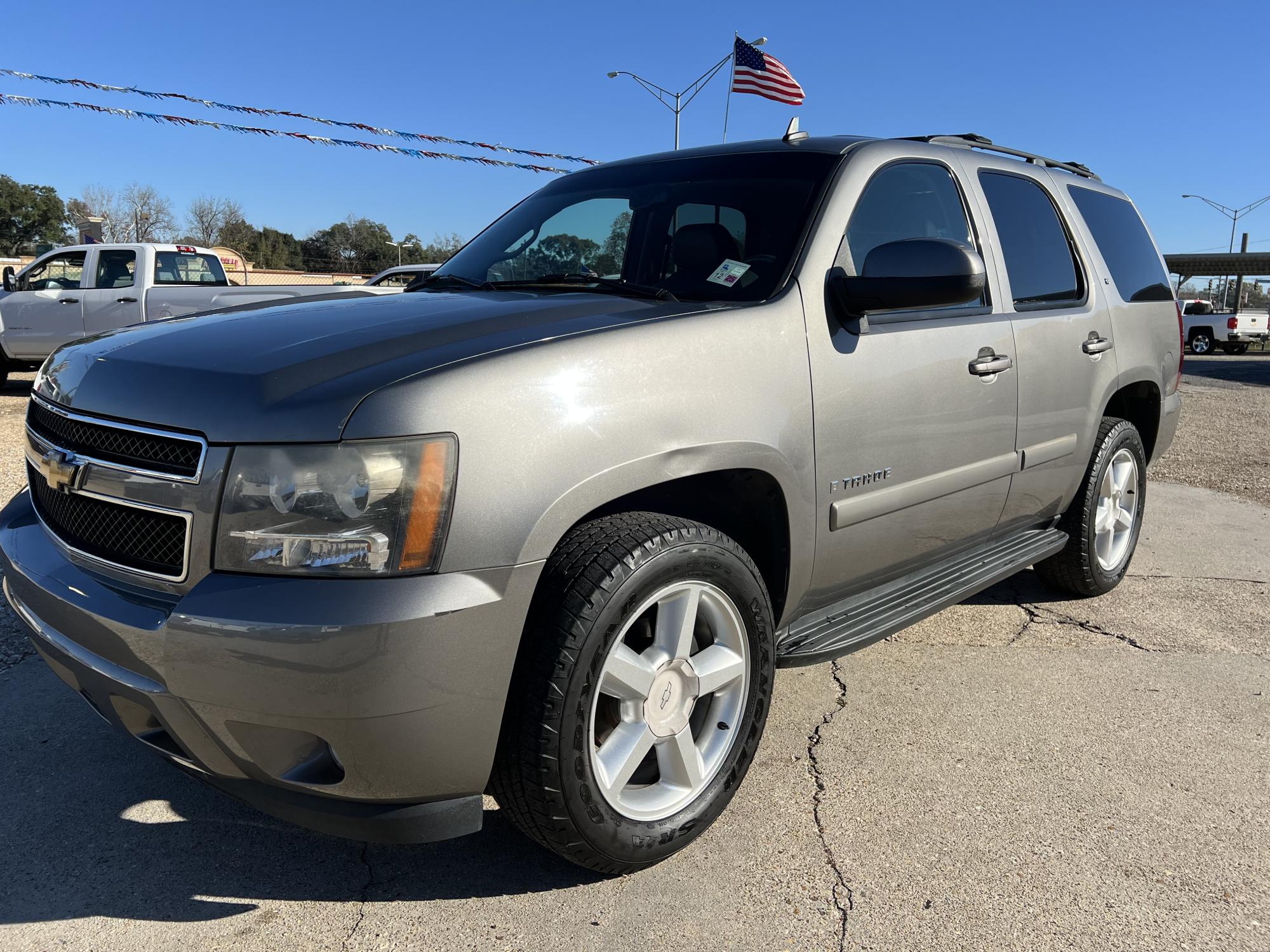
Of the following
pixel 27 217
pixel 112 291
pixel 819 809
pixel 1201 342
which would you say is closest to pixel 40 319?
pixel 112 291

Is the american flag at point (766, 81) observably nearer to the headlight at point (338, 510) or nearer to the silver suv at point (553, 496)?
the silver suv at point (553, 496)

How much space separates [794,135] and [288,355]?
2014 millimetres

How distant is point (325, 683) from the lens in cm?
181

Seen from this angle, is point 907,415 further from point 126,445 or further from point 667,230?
point 126,445

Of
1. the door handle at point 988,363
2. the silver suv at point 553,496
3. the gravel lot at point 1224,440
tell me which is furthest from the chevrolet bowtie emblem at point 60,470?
the gravel lot at point 1224,440

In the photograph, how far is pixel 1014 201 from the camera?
3773 mm

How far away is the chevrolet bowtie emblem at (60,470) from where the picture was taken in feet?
7.16

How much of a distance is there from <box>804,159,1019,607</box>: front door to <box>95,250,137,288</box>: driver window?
1218cm

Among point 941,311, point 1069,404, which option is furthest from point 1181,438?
point 941,311

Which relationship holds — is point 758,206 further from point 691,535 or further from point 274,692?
point 274,692

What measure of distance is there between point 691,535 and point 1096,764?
161cm

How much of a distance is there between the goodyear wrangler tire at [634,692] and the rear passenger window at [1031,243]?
191cm

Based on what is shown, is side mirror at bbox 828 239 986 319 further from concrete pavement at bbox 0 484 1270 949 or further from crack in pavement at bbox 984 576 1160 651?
crack in pavement at bbox 984 576 1160 651

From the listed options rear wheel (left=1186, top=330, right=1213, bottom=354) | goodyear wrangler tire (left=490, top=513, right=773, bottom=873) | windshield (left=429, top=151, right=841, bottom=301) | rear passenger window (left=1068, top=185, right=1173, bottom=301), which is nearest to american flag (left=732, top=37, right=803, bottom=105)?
rear passenger window (left=1068, top=185, right=1173, bottom=301)
